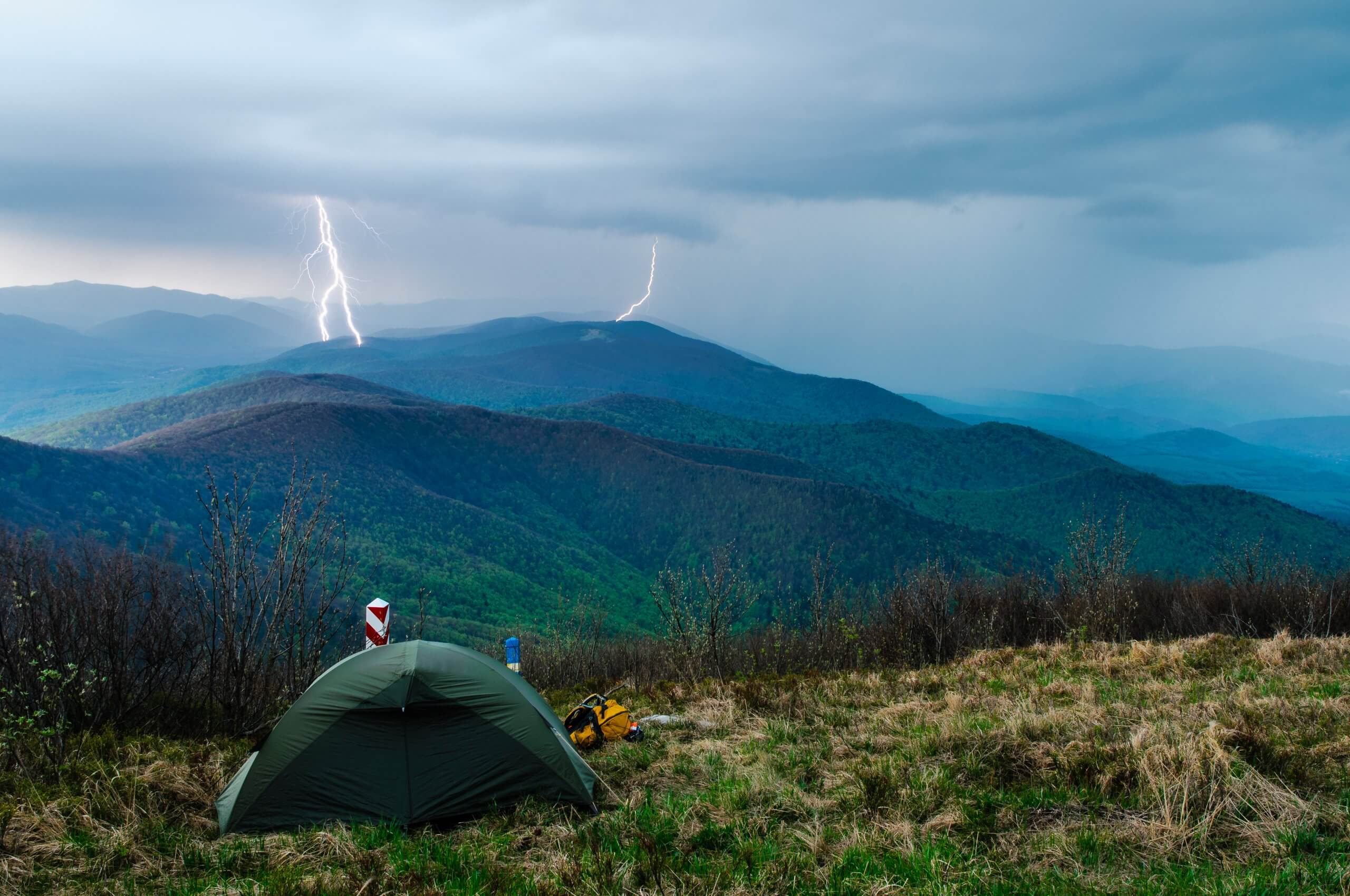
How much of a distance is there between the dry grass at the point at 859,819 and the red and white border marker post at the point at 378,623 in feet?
8.80

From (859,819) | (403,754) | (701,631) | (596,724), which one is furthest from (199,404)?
(859,819)

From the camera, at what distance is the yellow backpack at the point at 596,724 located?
9.61 m

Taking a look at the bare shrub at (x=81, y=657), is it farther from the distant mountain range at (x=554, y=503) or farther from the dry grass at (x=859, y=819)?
the distant mountain range at (x=554, y=503)

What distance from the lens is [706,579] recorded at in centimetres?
1858

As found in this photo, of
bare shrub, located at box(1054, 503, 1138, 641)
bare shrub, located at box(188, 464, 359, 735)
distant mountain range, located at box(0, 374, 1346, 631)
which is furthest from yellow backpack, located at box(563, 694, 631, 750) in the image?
distant mountain range, located at box(0, 374, 1346, 631)

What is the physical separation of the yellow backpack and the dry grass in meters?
0.60

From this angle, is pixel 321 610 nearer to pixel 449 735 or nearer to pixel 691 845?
pixel 449 735

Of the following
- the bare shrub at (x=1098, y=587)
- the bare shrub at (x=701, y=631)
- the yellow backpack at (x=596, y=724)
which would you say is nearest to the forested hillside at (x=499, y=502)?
the bare shrub at (x=701, y=631)

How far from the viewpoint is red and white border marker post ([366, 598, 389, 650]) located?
1159cm

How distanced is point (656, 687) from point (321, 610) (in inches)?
248

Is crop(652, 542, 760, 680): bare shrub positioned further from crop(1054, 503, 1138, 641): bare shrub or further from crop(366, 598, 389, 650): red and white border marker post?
crop(1054, 503, 1138, 641): bare shrub

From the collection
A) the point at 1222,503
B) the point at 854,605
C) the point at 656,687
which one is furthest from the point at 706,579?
the point at 1222,503

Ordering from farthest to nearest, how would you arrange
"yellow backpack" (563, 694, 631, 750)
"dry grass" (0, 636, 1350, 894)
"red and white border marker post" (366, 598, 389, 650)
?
"red and white border marker post" (366, 598, 389, 650), "yellow backpack" (563, 694, 631, 750), "dry grass" (0, 636, 1350, 894)

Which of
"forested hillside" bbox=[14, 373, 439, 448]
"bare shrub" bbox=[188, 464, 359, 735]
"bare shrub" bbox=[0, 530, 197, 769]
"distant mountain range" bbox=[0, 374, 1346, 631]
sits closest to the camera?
"bare shrub" bbox=[0, 530, 197, 769]
